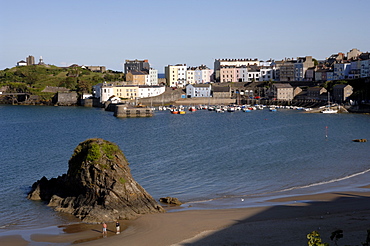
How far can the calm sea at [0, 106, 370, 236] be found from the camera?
66.7ft

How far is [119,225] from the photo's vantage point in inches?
616

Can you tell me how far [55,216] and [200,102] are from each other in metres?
66.1

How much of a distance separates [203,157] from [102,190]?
13.5 meters

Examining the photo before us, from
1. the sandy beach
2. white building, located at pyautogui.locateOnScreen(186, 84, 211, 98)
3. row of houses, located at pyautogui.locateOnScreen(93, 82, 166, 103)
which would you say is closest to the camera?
the sandy beach

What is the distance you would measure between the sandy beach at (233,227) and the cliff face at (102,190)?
1.81 ft

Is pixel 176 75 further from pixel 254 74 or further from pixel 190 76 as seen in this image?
pixel 254 74

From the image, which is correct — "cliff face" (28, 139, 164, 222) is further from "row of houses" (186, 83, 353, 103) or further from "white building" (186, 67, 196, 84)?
"white building" (186, 67, 196, 84)

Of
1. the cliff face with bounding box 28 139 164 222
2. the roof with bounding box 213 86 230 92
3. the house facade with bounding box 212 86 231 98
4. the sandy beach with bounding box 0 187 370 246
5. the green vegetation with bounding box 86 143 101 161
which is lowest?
the sandy beach with bounding box 0 187 370 246

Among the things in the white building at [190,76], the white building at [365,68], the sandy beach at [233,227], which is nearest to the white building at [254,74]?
the white building at [190,76]

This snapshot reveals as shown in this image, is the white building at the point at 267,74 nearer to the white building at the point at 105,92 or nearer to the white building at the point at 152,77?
the white building at the point at 152,77

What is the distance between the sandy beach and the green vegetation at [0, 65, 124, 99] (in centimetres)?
7006

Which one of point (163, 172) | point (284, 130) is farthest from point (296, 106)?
point (163, 172)

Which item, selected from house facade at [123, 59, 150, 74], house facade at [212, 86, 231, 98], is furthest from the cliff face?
house facade at [123, 59, 150, 74]

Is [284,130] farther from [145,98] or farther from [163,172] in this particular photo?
[145,98]
